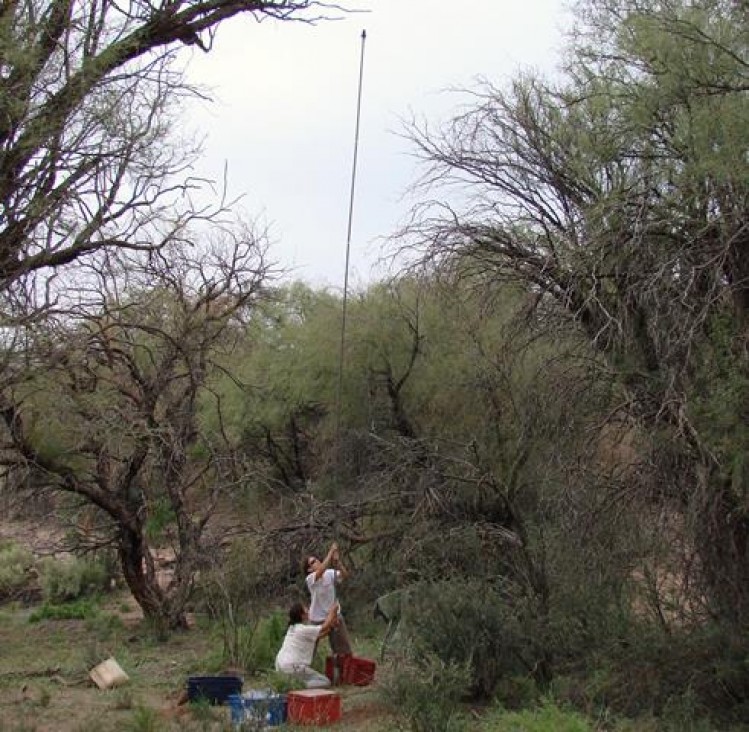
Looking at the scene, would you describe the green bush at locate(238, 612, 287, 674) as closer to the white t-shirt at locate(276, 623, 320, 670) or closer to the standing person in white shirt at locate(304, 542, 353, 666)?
the standing person in white shirt at locate(304, 542, 353, 666)

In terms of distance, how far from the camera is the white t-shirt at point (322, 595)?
12.6 metres

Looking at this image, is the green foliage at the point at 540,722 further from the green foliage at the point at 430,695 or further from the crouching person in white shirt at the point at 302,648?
the crouching person in white shirt at the point at 302,648

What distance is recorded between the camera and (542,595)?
12.5 metres

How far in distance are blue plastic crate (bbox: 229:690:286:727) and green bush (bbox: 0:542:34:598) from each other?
612 inches

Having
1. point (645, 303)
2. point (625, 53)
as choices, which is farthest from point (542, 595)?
point (625, 53)

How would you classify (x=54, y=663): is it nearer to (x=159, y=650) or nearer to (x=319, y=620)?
(x=159, y=650)

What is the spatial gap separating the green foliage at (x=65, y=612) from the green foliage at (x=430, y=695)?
38.5 ft

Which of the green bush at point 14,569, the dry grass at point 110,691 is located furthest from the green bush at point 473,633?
the green bush at point 14,569

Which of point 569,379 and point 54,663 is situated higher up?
point 569,379

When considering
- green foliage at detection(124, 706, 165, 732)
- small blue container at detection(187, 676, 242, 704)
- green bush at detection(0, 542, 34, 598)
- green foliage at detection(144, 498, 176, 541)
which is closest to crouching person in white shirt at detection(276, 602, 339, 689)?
small blue container at detection(187, 676, 242, 704)

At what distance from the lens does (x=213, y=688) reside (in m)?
11.1

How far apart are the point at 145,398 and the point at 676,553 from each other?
30.4 ft

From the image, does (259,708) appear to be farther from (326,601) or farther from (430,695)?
(326,601)

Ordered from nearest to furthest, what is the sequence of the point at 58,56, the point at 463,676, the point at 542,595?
1. the point at 58,56
2. the point at 463,676
3. the point at 542,595
